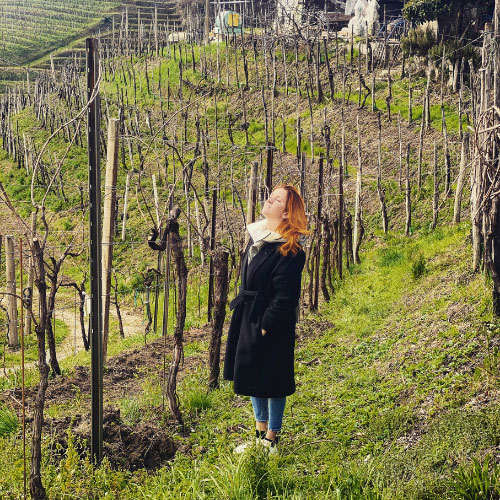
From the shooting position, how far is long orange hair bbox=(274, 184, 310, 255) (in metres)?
3.93

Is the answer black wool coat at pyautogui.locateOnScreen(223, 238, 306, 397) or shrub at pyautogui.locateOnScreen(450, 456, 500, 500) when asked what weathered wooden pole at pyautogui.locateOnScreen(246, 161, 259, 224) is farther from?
shrub at pyautogui.locateOnScreen(450, 456, 500, 500)

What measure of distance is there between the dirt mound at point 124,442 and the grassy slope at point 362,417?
0.55 feet

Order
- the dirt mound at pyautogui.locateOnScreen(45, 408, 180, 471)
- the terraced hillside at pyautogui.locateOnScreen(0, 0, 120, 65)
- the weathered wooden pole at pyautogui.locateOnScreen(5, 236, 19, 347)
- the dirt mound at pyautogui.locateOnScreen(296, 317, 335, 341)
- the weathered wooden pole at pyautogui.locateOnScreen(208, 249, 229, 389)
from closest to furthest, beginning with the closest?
the dirt mound at pyautogui.locateOnScreen(45, 408, 180, 471)
the weathered wooden pole at pyautogui.locateOnScreen(208, 249, 229, 389)
the dirt mound at pyautogui.locateOnScreen(296, 317, 335, 341)
the weathered wooden pole at pyautogui.locateOnScreen(5, 236, 19, 347)
the terraced hillside at pyautogui.locateOnScreen(0, 0, 120, 65)

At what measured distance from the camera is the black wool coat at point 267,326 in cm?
392

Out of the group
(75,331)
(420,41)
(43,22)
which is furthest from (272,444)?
(43,22)

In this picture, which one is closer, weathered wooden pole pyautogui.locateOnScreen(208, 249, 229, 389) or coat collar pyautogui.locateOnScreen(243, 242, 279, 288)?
coat collar pyautogui.locateOnScreen(243, 242, 279, 288)

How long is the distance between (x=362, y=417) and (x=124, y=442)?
1.80 m

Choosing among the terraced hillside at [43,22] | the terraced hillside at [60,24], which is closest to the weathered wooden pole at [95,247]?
the terraced hillside at [60,24]

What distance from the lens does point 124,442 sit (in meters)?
4.54

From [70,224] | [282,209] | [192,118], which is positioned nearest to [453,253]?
[282,209]

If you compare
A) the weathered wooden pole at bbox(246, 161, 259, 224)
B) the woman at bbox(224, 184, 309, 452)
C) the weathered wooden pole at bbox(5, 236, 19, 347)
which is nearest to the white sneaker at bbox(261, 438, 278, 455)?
the woman at bbox(224, 184, 309, 452)

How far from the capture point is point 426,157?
18531 mm

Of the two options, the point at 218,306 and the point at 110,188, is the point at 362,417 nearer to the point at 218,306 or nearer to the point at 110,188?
the point at 218,306

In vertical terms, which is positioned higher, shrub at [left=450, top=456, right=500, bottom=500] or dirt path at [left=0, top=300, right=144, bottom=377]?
shrub at [left=450, top=456, right=500, bottom=500]
